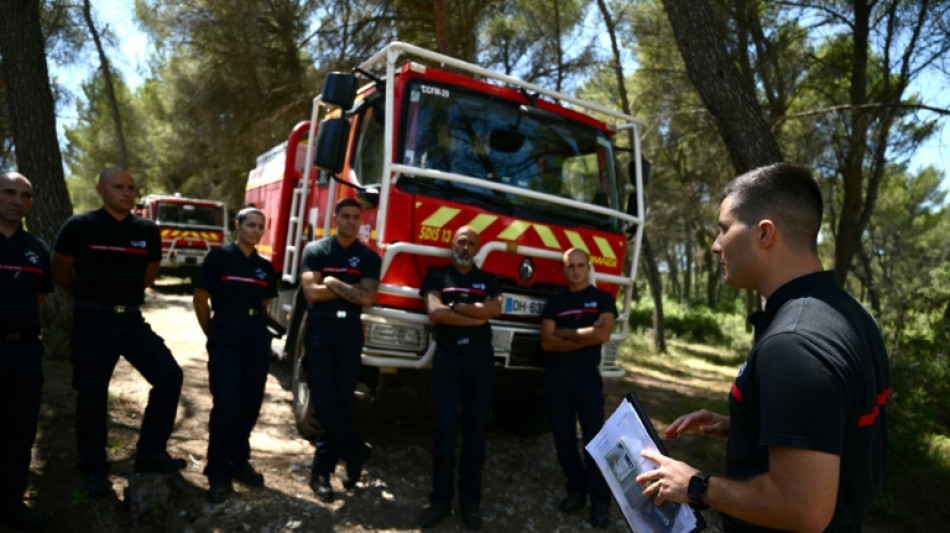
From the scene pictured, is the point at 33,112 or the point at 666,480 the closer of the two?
the point at 666,480

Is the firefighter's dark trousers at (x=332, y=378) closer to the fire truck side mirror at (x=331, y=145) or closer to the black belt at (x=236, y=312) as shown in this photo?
the black belt at (x=236, y=312)

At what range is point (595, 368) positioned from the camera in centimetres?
483

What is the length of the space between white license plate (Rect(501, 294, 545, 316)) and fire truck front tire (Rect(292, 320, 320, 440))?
63.7 inches

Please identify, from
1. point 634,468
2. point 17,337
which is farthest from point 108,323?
point 634,468

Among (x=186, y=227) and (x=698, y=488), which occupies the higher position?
(x=186, y=227)

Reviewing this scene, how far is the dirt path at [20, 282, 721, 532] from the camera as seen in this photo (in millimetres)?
4059

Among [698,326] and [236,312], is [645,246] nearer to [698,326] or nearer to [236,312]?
[698,326]

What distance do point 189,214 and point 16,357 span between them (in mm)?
12665

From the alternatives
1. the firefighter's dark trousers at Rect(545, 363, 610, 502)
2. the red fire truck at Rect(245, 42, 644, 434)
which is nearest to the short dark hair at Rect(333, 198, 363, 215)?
the red fire truck at Rect(245, 42, 644, 434)

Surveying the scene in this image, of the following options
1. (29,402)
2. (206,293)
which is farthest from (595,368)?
(29,402)

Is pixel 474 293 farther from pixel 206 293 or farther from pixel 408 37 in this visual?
pixel 408 37

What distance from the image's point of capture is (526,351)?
495 centimetres

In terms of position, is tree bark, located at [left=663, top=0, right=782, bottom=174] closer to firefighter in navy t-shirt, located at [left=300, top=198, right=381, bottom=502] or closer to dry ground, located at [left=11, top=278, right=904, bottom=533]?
dry ground, located at [left=11, top=278, right=904, bottom=533]

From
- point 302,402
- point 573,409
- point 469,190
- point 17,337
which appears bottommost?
point 302,402
